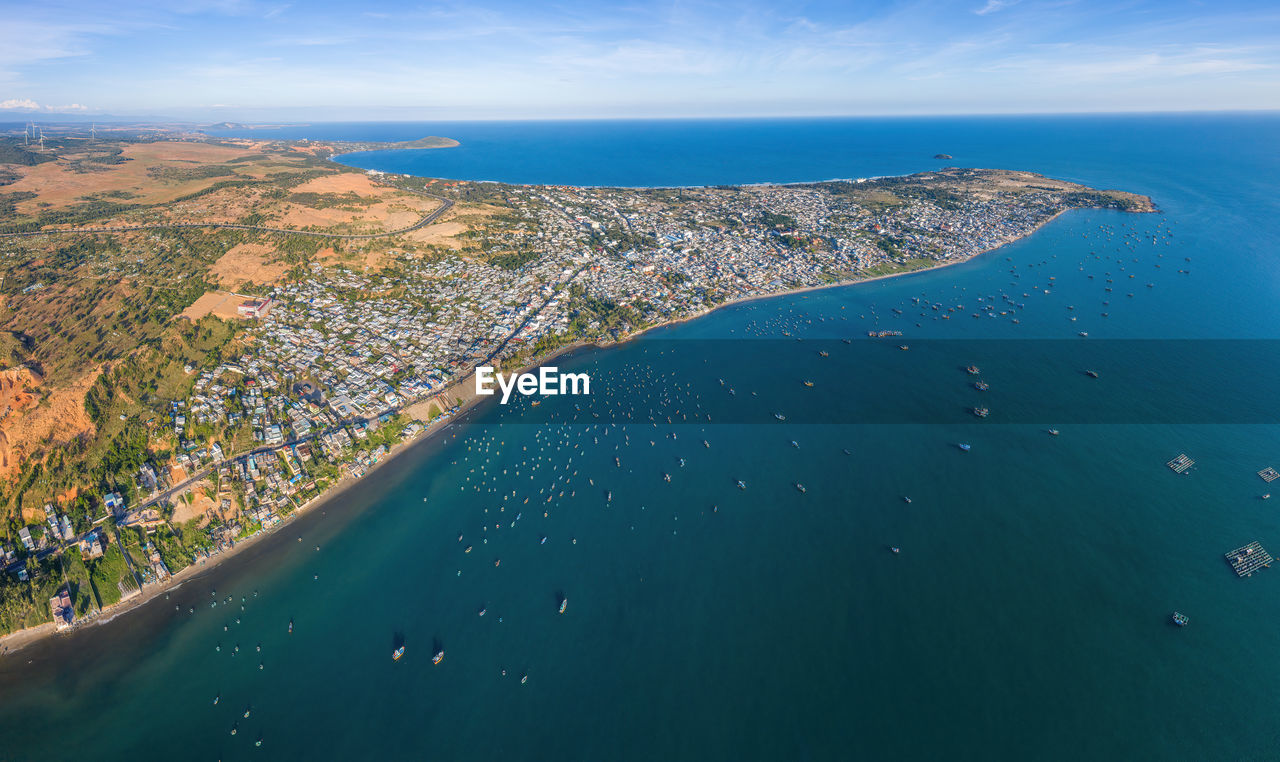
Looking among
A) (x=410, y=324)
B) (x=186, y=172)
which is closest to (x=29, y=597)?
(x=410, y=324)

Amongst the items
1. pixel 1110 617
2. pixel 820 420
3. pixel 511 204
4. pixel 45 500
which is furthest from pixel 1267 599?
pixel 511 204

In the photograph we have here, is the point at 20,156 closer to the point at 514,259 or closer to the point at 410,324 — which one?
the point at 514,259

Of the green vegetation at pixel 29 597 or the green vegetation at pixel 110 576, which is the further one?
the green vegetation at pixel 110 576

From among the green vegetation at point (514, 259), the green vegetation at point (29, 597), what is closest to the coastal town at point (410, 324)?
the green vegetation at point (29, 597)

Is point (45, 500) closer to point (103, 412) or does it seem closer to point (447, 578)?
point (103, 412)

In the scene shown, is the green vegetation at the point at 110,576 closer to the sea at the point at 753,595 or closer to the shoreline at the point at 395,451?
the shoreline at the point at 395,451

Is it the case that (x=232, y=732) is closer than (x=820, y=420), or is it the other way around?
(x=232, y=732)
